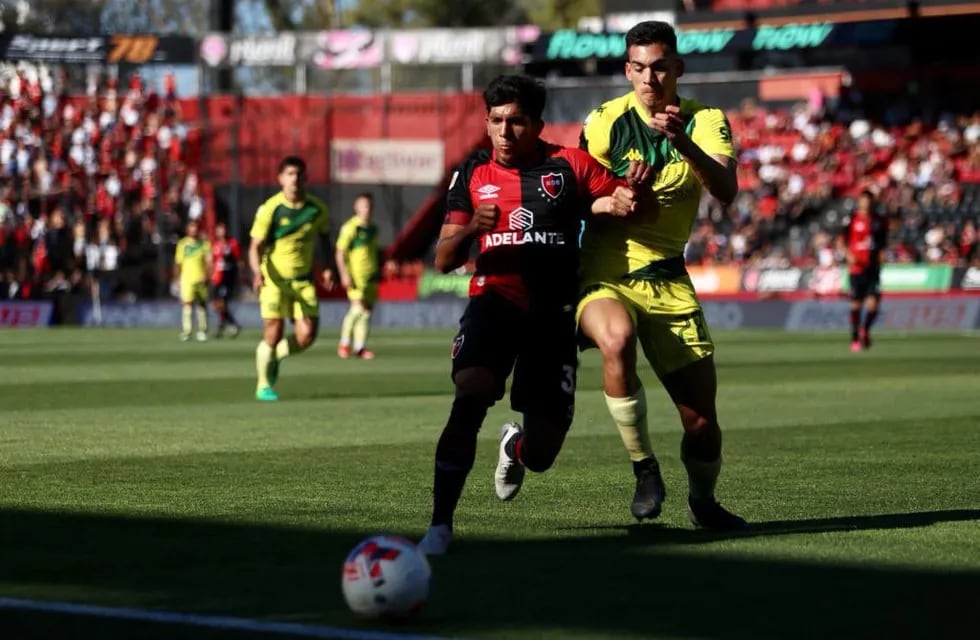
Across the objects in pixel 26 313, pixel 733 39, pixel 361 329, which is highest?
pixel 733 39

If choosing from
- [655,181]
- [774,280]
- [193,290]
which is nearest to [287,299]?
[655,181]

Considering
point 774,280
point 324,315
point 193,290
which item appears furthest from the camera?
point 324,315

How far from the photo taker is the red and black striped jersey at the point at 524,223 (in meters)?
8.09

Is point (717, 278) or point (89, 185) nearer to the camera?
point (717, 278)

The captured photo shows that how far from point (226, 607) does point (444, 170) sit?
151 ft

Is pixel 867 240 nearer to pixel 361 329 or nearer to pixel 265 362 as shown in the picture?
pixel 361 329

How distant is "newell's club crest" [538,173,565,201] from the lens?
320 inches

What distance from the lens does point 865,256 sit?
93.4 ft

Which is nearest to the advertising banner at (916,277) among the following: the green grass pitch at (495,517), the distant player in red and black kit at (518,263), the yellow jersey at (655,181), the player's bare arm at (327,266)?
the green grass pitch at (495,517)

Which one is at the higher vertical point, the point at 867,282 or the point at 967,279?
the point at 867,282

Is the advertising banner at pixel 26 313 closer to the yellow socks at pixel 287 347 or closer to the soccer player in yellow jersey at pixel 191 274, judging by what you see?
the soccer player in yellow jersey at pixel 191 274

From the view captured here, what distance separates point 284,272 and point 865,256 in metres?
12.8

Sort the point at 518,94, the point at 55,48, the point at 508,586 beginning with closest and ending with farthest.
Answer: the point at 508,586 → the point at 518,94 → the point at 55,48

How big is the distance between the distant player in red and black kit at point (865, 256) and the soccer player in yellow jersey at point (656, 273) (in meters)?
19.9
